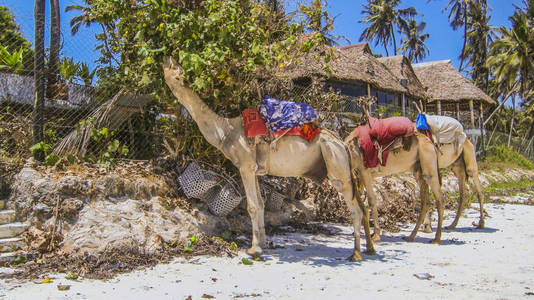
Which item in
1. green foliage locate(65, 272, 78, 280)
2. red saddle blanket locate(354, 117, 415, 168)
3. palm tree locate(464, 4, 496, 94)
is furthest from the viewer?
palm tree locate(464, 4, 496, 94)

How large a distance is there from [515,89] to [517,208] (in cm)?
2686

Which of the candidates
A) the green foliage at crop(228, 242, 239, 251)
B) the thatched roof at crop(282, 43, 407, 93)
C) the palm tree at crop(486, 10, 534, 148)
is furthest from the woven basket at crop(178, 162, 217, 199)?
the palm tree at crop(486, 10, 534, 148)

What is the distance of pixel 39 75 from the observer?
6.31 metres

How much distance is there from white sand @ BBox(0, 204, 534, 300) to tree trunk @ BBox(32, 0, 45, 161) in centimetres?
264

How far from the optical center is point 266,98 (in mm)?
6199

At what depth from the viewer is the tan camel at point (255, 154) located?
233 inches

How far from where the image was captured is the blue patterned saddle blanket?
5855 millimetres

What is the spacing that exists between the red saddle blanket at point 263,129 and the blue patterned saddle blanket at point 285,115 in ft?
0.23

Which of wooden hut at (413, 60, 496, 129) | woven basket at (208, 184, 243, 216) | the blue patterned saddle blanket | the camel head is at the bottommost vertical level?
woven basket at (208, 184, 243, 216)

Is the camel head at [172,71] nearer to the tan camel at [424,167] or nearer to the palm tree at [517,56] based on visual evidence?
the tan camel at [424,167]

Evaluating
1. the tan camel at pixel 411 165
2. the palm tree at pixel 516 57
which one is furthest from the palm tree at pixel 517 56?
the tan camel at pixel 411 165

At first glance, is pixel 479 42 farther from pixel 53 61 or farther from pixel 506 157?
pixel 53 61

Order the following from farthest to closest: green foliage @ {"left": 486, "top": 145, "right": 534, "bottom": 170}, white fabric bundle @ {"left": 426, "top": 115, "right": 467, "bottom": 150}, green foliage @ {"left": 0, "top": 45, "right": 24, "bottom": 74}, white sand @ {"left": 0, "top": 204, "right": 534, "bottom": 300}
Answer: green foliage @ {"left": 486, "top": 145, "right": 534, "bottom": 170}
white fabric bundle @ {"left": 426, "top": 115, "right": 467, "bottom": 150}
green foliage @ {"left": 0, "top": 45, "right": 24, "bottom": 74}
white sand @ {"left": 0, "top": 204, "right": 534, "bottom": 300}

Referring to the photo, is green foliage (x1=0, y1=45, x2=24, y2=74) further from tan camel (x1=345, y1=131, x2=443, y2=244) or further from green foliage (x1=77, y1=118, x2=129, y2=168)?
tan camel (x1=345, y1=131, x2=443, y2=244)
